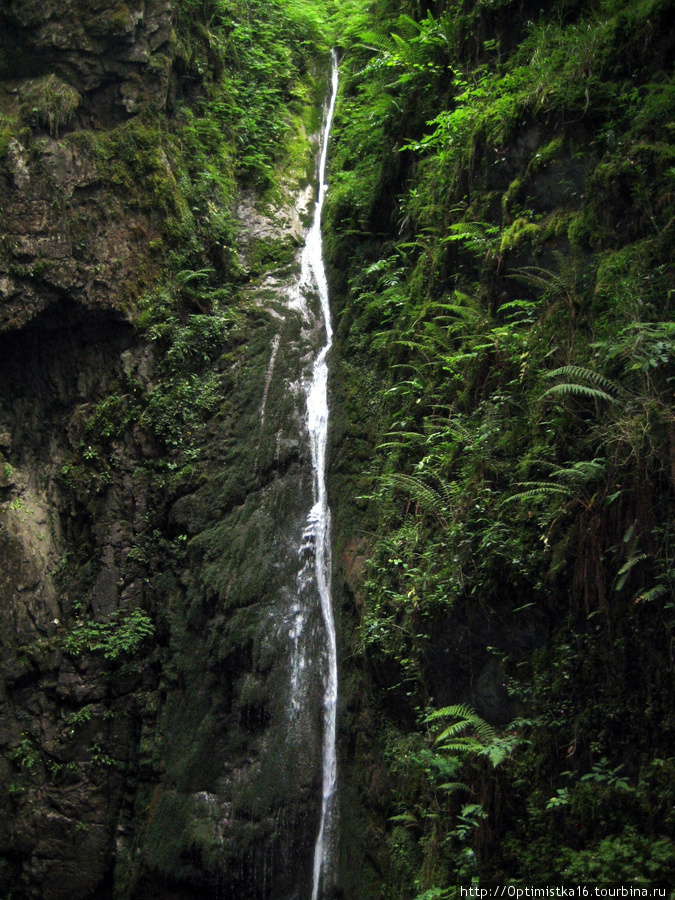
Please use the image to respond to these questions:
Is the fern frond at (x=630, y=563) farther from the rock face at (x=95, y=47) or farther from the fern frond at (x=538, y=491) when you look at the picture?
the rock face at (x=95, y=47)

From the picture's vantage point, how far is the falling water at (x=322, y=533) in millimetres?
6514

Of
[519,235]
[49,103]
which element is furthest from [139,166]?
[519,235]

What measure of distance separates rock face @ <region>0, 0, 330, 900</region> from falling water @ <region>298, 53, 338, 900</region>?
13cm

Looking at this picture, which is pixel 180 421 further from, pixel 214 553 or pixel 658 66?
pixel 658 66

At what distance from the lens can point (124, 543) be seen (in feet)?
28.9

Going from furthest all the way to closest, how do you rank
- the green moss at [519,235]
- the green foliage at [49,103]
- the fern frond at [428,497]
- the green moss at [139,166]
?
the green moss at [139,166]
the green foliage at [49,103]
the green moss at [519,235]
the fern frond at [428,497]

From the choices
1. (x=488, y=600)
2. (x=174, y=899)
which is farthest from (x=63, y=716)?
(x=488, y=600)

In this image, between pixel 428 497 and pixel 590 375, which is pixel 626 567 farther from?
pixel 428 497

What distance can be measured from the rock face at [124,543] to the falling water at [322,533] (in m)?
0.13

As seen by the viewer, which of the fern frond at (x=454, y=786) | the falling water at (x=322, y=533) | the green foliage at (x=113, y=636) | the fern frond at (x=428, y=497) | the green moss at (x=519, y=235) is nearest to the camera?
the fern frond at (x=454, y=786)

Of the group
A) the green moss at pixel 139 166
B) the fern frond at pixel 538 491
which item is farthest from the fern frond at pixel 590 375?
the green moss at pixel 139 166

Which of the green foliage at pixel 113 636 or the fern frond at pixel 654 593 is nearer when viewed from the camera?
the fern frond at pixel 654 593

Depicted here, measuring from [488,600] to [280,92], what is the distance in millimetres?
13013

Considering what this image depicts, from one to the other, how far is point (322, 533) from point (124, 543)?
2.82 meters
